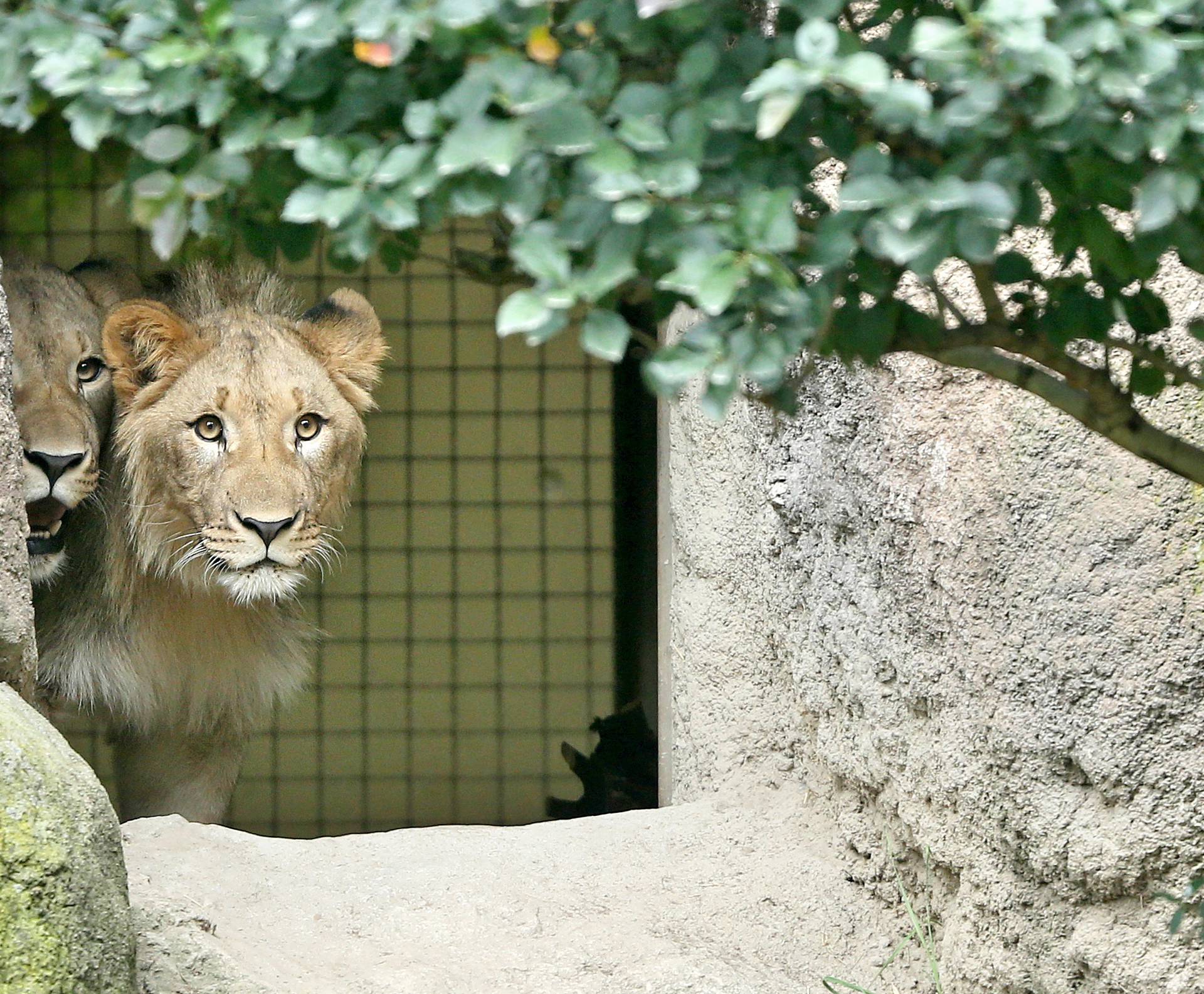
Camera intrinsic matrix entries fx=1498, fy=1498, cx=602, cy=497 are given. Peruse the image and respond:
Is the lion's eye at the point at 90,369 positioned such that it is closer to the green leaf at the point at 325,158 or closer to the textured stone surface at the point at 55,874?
the textured stone surface at the point at 55,874

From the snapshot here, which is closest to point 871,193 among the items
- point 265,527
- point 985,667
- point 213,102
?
point 213,102

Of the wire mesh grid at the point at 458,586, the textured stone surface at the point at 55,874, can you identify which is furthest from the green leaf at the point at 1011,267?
the wire mesh grid at the point at 458,586

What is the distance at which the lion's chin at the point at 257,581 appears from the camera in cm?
335

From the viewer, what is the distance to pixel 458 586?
6293 mm

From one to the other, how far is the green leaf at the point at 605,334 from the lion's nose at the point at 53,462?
223 cm

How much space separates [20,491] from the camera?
239cm

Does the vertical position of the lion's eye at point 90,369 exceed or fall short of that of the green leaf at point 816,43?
it falls short

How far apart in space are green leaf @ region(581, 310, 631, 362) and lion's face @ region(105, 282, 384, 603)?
2208mm

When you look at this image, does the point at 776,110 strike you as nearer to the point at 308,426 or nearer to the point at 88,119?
the point at 88,119

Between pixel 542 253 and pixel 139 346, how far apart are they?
255 cm

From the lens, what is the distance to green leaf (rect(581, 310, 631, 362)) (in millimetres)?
1176

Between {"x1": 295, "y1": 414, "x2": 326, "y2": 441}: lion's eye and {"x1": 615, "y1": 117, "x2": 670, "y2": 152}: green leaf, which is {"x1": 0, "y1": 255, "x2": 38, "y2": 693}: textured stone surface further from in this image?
{"x1": 615, "y1": 117, "x2": 670, "y2": 152}: green leaf

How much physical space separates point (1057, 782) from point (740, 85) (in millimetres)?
1577

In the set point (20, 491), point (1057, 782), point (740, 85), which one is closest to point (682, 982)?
point (1057, 782)
